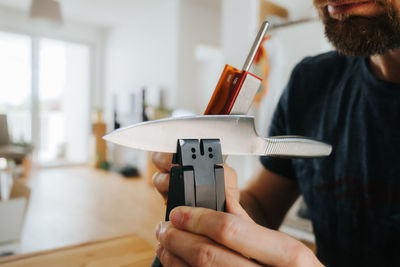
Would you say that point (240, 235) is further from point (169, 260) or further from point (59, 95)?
point (59, 95)

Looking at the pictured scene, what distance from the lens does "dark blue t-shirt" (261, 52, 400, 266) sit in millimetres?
452

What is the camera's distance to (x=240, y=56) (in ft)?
5.70

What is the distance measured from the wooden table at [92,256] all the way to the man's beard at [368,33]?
0.35 metres

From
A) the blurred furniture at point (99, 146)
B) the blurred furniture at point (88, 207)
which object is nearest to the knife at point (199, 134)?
the blurred furniture at point (88, 207)

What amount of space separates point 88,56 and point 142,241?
170 inches

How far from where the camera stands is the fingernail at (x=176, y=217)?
218 millimetres

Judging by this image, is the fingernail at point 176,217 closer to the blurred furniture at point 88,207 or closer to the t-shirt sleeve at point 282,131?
the t-shirt sleeve at point 282,131

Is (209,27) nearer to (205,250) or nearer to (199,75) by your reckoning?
(199,75)

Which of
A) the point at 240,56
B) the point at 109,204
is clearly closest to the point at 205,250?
the point at 240,56

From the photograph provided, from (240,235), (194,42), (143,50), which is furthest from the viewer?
(143,50)

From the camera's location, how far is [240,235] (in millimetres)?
211

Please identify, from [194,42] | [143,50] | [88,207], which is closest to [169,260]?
[88,207]

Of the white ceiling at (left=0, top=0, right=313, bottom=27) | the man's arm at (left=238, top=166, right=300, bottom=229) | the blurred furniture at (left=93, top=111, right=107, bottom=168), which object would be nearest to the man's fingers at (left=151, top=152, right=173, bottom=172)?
the man's arm at (left=238, top=166, right=300, bottom=229)

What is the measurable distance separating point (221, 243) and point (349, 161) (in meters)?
0.35
